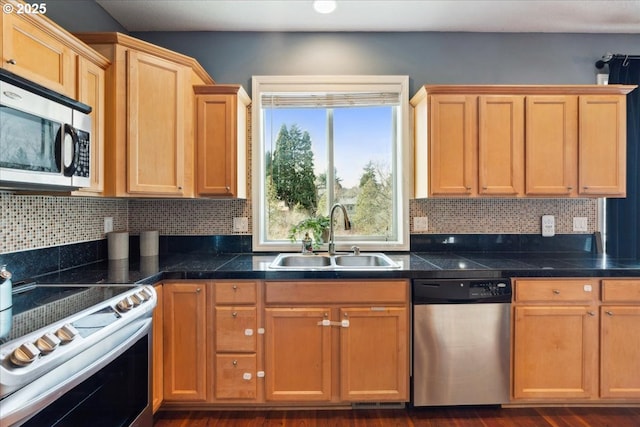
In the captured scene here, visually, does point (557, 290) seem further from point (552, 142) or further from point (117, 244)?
point (117, 244)

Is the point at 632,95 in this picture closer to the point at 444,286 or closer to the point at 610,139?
the point at 610,139

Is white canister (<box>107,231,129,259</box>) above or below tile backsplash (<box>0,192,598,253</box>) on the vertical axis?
below

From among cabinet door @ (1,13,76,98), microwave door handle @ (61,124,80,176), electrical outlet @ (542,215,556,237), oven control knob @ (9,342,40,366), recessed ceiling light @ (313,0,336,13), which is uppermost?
recessed ceiling light @ (313,0,336,13)

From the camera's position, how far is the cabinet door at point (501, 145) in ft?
7.34

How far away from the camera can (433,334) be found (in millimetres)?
1893

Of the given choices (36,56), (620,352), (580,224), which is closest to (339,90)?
(36,56)

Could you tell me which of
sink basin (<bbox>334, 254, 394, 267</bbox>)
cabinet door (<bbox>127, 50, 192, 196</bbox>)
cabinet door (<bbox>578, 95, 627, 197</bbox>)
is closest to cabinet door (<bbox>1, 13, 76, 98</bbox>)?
cabinet door (<bbox>127, 50, 192, 196</bbox>)

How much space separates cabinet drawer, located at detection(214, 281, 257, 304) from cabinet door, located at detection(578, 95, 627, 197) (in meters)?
2.33

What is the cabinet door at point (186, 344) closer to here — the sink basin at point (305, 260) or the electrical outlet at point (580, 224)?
the sink basin at point (305, 260)

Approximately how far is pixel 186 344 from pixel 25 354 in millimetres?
1044

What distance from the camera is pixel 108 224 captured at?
2.34 meters

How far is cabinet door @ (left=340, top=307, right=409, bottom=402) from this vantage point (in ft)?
6.25

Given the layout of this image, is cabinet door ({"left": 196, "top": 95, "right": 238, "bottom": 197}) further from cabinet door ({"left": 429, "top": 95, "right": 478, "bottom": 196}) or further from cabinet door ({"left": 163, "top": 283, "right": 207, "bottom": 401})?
cabinet door ({"left": 429, "top": 95, "right": 478, "bottom": 196})

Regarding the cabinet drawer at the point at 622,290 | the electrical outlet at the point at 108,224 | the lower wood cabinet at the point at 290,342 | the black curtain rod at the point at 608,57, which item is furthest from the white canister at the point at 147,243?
the black curtain rod at the point at 608,57
